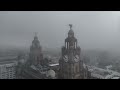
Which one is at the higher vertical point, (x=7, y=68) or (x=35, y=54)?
(x=35, y=54)

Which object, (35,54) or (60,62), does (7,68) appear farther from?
(60,62)

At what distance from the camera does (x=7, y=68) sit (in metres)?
2.39

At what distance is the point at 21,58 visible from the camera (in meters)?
2.42

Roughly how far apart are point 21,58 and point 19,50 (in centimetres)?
13

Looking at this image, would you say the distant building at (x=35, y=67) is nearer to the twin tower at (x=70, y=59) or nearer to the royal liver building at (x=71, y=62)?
the twin tower at (x=70, y=59)

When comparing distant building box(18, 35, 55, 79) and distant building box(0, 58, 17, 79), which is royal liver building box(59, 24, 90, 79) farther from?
distant building box(0, 58, 17, 79)

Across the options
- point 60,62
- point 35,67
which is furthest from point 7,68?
point 60,62

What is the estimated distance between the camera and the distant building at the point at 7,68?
93.4 inches

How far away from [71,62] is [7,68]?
1.02 m

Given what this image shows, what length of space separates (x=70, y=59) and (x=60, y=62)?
6.7 inches

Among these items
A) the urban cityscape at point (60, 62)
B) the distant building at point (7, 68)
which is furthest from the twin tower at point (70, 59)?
the distant building at point (7, 68)

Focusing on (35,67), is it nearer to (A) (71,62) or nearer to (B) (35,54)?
(B) (35,54)

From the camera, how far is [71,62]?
239 centimetres
